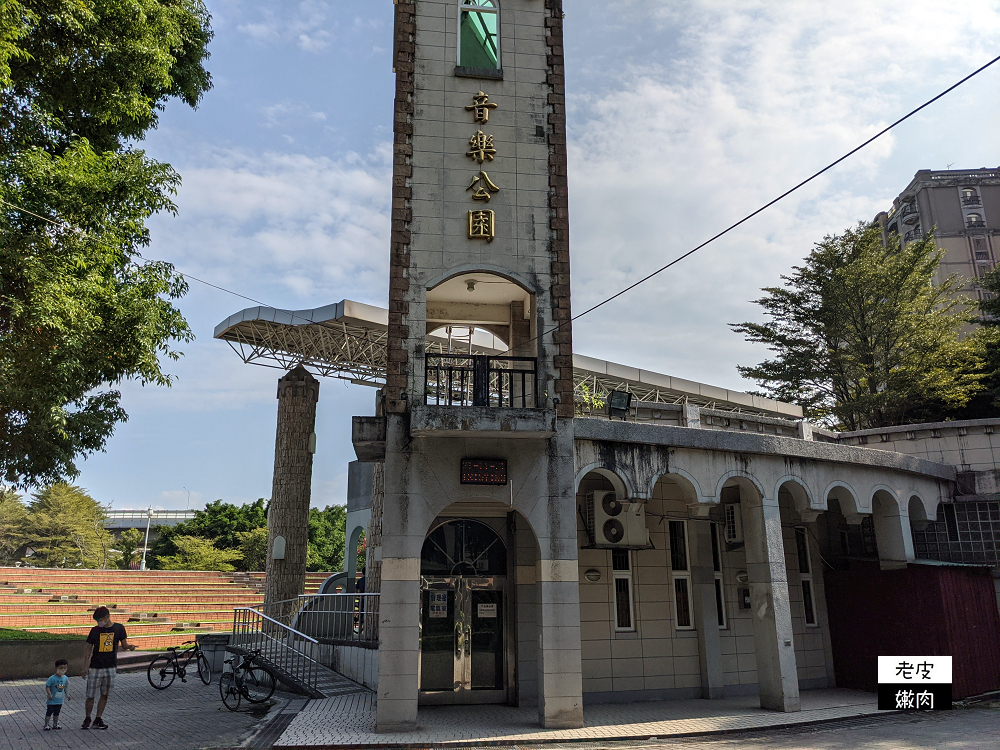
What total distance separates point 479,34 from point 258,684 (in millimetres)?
13928

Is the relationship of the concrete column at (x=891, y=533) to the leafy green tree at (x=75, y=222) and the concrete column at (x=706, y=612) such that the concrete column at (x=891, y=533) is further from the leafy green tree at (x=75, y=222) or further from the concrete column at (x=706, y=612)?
the leafy green tree at (x=75, y=222)

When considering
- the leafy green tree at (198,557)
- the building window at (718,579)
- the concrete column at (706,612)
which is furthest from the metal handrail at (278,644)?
the leafy green tree at (198,557)

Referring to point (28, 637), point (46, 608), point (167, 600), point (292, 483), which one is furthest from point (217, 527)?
point (28, 637)

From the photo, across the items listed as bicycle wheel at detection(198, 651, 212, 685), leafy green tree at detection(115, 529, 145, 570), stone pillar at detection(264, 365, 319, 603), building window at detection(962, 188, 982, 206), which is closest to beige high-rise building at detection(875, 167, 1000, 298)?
building window at detection(962, 188, 982, 206)

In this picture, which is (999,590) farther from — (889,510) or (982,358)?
(982,358)

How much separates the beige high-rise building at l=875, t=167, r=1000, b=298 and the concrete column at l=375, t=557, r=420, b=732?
58.9m

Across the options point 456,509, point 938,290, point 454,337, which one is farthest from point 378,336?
point 938,290

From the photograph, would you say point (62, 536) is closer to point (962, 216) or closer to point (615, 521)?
point (615, 521)

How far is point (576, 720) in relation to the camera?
1103cm

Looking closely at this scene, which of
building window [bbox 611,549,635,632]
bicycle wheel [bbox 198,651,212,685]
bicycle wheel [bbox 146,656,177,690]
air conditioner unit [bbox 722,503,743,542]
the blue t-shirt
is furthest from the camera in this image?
bicycle wheel [bbox 198,651,212,685]

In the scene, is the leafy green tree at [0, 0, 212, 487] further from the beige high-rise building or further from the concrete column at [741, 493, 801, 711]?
the beige high-rise building

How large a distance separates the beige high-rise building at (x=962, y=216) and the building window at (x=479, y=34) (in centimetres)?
5407

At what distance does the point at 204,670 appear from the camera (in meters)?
17.2

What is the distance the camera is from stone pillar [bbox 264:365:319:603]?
25719mm
